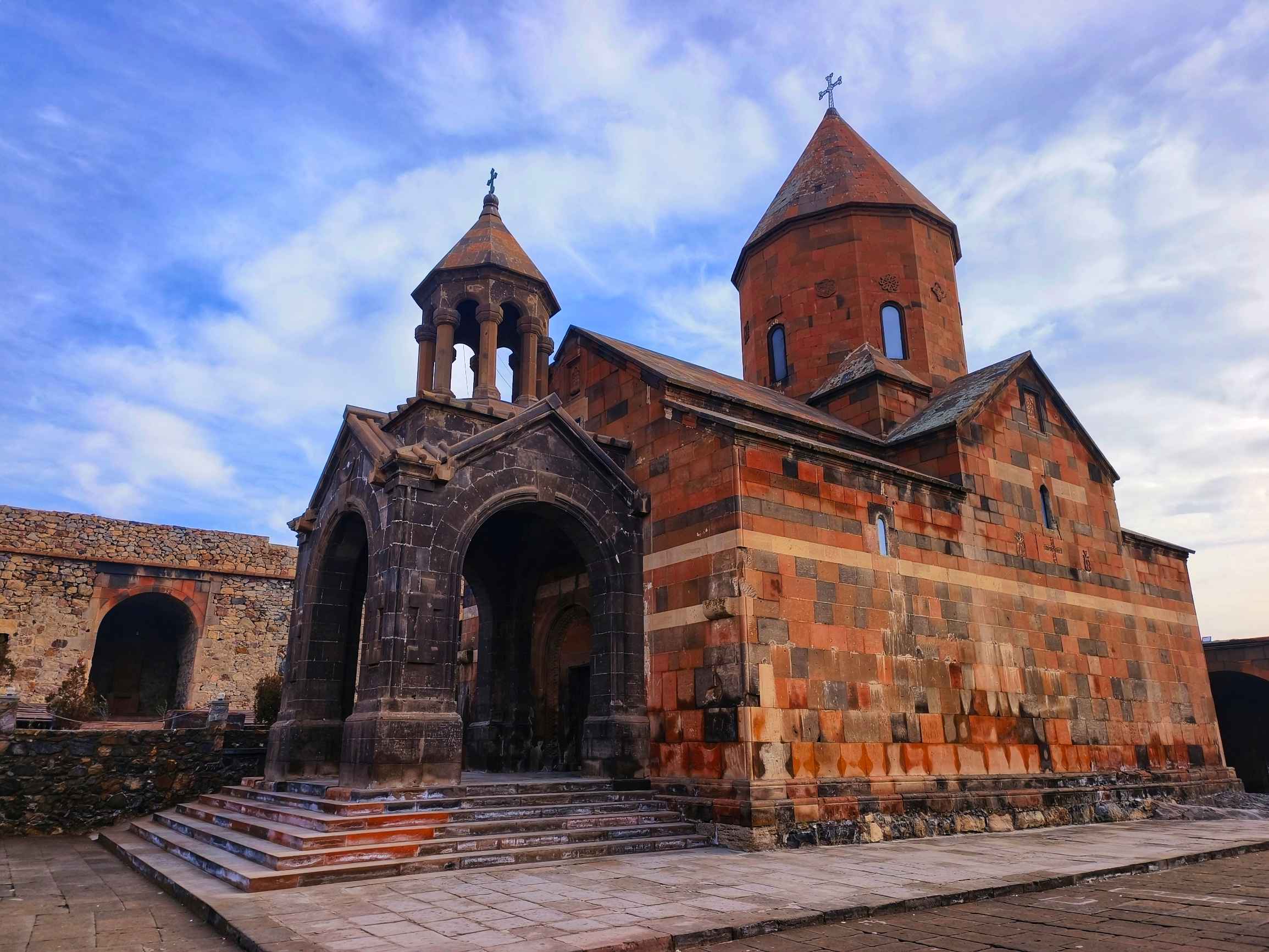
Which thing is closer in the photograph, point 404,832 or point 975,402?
point 404,832

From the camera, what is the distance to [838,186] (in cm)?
1891

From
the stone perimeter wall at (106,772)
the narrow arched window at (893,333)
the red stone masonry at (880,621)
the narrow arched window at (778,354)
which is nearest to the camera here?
the red stone masonry at (880,621)

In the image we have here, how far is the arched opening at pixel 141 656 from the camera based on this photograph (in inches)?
999

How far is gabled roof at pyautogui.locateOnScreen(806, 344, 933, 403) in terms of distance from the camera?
1608 centimetres

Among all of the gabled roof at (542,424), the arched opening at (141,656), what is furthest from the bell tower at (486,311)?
the arched opening at (141,656)

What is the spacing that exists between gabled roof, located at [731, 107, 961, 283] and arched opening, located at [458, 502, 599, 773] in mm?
9474

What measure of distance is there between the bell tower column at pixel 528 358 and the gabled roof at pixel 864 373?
232 inches

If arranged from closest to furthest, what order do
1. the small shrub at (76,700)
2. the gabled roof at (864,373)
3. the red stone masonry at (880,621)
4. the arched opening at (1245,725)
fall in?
the red stone masonry at (880,621) → the gabled roof at (864,373) → the small shrub at (76,700) → the arched opening at (1245,725)

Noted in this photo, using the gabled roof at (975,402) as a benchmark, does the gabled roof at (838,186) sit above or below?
above

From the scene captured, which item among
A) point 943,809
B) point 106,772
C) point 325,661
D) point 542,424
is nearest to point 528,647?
point 325,661

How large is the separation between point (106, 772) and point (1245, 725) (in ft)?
84.7

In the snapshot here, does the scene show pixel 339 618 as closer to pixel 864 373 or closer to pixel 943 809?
pixel 943 809

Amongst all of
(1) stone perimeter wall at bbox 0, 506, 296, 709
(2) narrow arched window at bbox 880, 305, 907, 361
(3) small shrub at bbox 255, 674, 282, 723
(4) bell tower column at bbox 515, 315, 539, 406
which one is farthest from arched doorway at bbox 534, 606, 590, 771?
(1) stone perimeter wall at bbox 0, 506, 296, 709

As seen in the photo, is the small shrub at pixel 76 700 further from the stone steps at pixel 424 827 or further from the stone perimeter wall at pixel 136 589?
the stone steps at pixel 424 827
